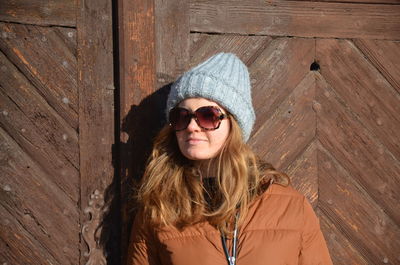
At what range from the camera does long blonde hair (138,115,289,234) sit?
1.71m

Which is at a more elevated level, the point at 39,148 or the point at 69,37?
the point at 69,37

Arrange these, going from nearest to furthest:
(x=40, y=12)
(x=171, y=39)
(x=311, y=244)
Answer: (x=311, y=244), (x=40, y=12), (x=171, y=39)

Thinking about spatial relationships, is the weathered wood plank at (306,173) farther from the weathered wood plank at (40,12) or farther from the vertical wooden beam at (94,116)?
the weathered wood plank at (40,12)

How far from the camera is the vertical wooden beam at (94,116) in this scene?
75.4 inches

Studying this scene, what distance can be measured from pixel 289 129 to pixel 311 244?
0.61 metres

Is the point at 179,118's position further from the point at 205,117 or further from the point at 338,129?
the point at 338,129

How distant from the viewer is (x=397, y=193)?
2242 millimetres

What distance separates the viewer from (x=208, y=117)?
1646mm

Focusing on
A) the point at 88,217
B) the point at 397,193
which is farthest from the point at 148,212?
the point at 397,193

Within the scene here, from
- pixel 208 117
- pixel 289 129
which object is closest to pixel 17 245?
pixel 208 117

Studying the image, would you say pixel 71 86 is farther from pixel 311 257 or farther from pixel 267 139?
pixel 311 257

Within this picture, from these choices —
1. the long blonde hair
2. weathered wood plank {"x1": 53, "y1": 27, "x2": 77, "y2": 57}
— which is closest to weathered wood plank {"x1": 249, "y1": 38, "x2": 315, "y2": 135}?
the long blonde hair

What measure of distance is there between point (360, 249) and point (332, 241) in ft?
0.53

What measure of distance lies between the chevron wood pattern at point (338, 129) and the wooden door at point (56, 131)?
686mm
